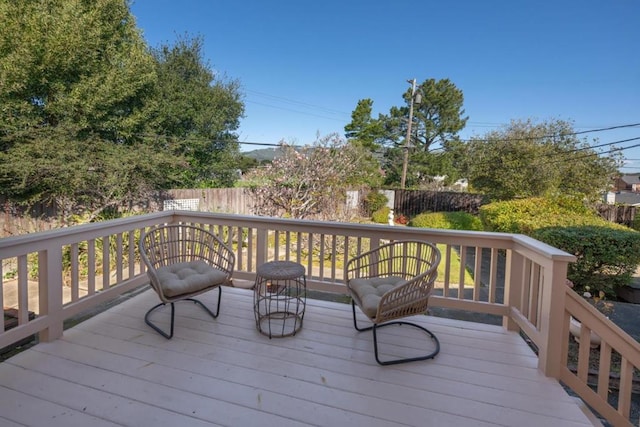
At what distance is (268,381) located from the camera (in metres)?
1.81

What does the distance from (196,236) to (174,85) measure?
8.36m

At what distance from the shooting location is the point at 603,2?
24.2 feet

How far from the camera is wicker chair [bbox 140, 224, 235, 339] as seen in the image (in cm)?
226

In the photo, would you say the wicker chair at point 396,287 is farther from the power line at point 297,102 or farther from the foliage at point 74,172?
the power line at point 297,102

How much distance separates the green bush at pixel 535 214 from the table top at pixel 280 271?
16.4ft

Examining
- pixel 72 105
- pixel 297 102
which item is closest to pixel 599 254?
pixel 72 105

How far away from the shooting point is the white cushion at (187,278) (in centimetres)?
224

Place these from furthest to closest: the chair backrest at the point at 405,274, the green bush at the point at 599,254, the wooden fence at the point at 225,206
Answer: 1. the wooden fence at the point at 225,206
2. the green bush at the point at 599,254
3. the chair backrest at the point at 405,274

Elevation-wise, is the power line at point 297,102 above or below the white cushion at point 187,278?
above

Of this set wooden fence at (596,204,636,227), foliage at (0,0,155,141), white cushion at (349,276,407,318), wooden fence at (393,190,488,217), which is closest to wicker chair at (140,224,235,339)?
white cushion at (349,276,407,318)

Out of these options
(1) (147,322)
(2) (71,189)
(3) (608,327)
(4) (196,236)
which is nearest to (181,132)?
(2) (71,189)

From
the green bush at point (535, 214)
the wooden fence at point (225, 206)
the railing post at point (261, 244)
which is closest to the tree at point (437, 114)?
the wooden fence at point (225, 206)

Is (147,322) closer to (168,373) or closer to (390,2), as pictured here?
(168,373)

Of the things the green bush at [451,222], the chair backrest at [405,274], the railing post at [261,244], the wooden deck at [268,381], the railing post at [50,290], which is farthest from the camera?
the green bush at [451,222]
